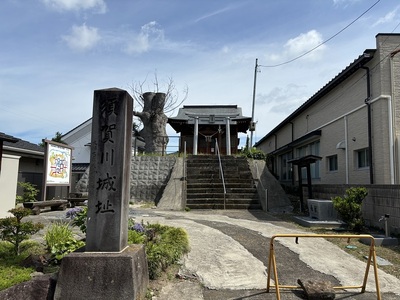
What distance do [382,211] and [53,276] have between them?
8.71 meters

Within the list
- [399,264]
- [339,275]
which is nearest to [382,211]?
[399,264]

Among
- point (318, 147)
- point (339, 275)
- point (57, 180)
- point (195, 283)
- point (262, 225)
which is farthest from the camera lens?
point (318, 147)

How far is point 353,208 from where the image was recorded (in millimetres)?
9062

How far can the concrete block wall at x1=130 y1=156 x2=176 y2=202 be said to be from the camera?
1706cm

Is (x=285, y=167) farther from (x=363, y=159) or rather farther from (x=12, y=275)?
(x=12, y=275)

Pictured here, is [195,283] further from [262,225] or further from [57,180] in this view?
[57,180]

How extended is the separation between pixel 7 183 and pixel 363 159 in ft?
43.8

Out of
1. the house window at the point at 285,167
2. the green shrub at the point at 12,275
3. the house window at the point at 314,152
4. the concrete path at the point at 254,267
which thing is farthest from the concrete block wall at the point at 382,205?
the house window at the point at 285,167

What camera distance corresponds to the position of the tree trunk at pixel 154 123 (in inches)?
888

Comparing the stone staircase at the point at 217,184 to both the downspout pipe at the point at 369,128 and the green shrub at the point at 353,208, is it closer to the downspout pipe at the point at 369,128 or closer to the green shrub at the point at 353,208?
the downspout pipe at the point at 369,128

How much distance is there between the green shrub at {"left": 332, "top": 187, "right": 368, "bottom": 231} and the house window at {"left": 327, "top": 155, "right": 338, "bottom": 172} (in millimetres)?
6346

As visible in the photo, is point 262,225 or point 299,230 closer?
point 299,230

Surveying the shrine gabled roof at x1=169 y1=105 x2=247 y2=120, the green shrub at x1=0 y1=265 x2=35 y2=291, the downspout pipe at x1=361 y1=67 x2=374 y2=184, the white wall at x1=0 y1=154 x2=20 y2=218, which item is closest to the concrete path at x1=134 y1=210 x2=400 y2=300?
the green shrub at x1=0 y1=265 x2=35 y2=291

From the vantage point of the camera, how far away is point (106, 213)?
4234mm
